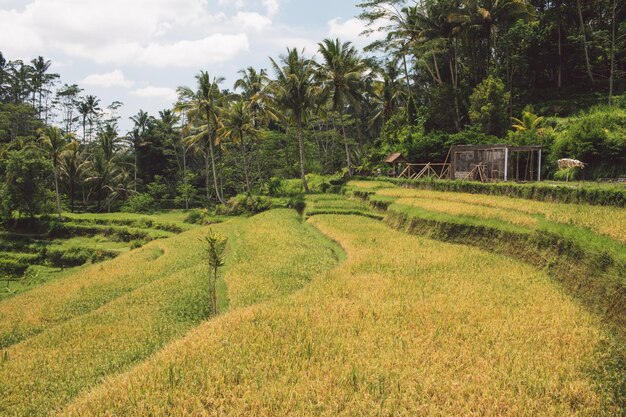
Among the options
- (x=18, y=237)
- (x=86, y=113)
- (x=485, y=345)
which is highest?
(x=86, y=113)

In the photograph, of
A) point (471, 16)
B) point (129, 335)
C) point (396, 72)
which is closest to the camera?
point (129, 335)

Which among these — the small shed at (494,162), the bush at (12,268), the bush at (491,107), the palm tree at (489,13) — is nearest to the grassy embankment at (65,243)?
the bush at (12,268)

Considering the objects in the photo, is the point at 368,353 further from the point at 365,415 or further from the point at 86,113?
the point at 86,113

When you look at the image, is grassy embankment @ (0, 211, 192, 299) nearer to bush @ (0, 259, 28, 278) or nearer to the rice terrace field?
bush @ (0, 259, 28, 278)

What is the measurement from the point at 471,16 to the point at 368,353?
3281 cm

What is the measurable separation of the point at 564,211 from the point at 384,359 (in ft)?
34.2

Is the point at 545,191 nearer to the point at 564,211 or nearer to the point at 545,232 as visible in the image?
the point at 564,211

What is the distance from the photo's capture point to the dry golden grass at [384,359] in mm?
5082

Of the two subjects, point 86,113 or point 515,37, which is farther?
point 86,113

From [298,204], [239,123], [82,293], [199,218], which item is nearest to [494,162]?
[298,204]

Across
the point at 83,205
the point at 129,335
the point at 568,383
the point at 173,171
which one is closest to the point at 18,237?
the point at 83,205

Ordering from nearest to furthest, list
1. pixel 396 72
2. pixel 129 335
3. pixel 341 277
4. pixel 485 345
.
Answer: pixel 485 345 → pixel 129 335 → pixel 341 277 → pixel 396 72

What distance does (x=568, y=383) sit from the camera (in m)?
5.42

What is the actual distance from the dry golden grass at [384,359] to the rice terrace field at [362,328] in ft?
0.09
